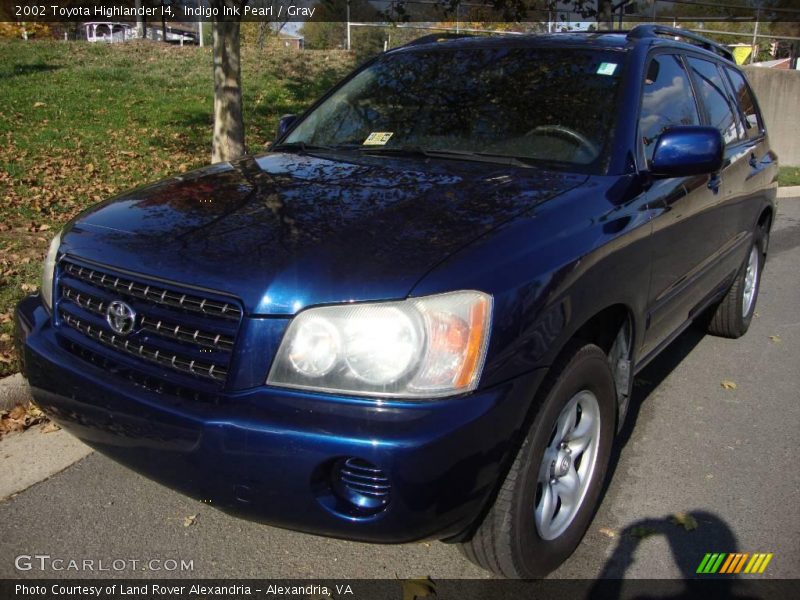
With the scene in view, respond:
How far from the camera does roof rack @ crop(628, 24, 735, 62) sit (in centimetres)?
368

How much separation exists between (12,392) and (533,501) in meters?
2.80

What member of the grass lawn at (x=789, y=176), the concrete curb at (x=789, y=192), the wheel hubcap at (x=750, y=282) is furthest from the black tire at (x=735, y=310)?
the grass lawn at (x=789, y=176)

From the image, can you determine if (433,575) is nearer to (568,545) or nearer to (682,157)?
(568,545)

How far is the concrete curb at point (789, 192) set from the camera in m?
12.9

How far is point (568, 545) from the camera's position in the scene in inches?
106

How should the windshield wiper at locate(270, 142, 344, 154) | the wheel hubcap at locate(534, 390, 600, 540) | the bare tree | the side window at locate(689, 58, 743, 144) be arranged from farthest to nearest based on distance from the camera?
the bare tree, the side window at locate(689, 58, 743, 144), the windshield wiper at locate(270, 142, 344, 154), the wheel hubcap at locate(534, 390, 600, 540)

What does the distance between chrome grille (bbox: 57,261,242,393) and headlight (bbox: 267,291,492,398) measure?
208 millimetres

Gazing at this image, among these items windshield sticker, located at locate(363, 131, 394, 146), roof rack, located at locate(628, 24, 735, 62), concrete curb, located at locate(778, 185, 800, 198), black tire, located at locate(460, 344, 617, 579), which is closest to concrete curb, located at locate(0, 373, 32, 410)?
windshield sticker, located at locate(363, 131, 394, 146)

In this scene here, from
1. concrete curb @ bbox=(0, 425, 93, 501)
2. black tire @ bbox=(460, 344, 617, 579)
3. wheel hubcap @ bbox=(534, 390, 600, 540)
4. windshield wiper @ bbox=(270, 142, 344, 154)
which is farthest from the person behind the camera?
windshield wiper @ bbox=(270, 142, 344, 154)

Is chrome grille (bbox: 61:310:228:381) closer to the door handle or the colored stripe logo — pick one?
the colored stripe logo

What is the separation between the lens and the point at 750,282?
5434 millimetres

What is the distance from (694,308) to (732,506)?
1.22 m

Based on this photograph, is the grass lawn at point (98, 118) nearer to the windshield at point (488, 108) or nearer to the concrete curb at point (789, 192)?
the windshield at point (488, 108)

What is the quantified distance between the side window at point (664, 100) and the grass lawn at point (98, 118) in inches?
136
